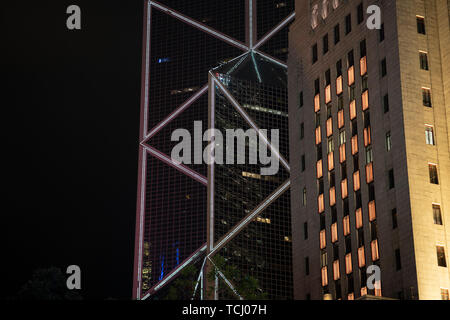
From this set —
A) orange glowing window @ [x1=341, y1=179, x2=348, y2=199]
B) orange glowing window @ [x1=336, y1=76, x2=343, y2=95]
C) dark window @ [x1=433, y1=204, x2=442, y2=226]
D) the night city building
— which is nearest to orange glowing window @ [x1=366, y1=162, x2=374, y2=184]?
the night city building

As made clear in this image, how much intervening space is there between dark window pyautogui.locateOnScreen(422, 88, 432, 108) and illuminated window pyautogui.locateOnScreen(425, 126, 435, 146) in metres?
2.55

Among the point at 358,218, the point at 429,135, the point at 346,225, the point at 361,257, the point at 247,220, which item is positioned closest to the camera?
the point at 429,135

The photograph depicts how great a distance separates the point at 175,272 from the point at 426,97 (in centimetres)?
10169

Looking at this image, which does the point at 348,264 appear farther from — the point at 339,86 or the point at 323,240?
the point at 339,86

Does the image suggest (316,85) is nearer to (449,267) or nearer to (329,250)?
(329,250)

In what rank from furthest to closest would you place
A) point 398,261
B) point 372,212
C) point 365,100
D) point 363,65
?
1. point 363,65
2. point 365,100
3. point 372,212
4. point 398,261

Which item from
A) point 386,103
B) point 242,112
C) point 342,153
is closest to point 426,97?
point 386,103

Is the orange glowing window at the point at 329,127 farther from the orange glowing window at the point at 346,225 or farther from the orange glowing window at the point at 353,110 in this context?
the orange glowing window at the point at 346,225

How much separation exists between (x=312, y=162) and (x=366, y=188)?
12.5 meters

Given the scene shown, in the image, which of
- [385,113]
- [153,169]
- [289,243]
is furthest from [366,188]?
[153,169]

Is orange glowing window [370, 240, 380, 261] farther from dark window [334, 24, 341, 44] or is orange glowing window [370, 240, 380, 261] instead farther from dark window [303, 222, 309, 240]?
dark window [334, 24, 341, 44]

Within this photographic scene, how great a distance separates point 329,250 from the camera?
94375 mm

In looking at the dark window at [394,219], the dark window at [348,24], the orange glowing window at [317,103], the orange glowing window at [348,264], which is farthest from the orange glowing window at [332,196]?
the dark window at [348,24]

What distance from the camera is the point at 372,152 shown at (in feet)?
294
